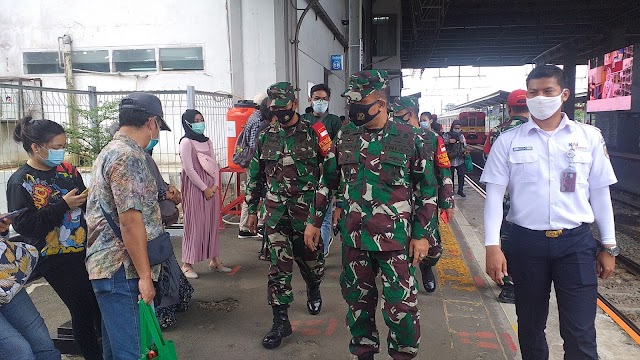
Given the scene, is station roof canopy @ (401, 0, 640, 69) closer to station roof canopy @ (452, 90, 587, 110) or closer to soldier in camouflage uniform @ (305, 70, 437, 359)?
station roof canopy @ (452, 90, 587, 110)

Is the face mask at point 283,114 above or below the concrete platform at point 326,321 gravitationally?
above

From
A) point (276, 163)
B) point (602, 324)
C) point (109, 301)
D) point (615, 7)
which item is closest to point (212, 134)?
point (276, 163)

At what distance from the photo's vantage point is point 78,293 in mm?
2645

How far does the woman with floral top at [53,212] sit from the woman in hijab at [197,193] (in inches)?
76.1

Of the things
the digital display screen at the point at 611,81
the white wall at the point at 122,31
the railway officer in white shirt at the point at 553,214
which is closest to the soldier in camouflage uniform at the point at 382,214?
the railway officer in white shirt at the point at 553,214

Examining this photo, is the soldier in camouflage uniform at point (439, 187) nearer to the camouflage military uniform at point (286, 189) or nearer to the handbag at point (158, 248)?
the camouflage military uniform at point (286, 189)

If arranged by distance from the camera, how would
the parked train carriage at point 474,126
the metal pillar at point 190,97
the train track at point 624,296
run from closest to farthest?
the train track at point 624,296
the metal pillar at point 190,97
the parked train carriage at point 474,126

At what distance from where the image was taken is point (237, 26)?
7.81 m

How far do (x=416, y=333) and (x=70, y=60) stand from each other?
9.20 meters

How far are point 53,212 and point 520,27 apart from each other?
25.2 metres

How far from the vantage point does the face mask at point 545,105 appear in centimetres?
244

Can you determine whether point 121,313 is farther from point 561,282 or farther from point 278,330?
point 561,282

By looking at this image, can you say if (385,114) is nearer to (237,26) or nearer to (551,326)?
(551,326)

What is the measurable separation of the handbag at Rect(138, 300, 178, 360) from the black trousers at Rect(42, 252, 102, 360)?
31.7 inches
